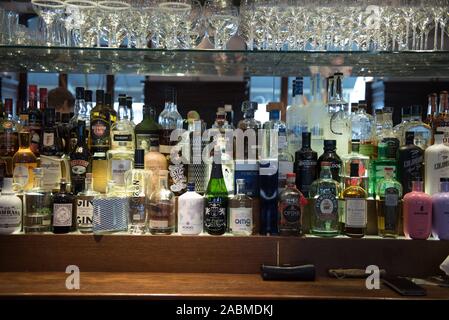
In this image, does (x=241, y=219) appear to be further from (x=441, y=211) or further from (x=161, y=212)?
(x=441, y=211)

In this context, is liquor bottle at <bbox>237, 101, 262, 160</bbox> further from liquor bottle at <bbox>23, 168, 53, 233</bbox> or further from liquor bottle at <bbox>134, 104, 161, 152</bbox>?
liquor bottle at <bbox>23, 168, 53, 233</bbox>

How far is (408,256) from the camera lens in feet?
4.98

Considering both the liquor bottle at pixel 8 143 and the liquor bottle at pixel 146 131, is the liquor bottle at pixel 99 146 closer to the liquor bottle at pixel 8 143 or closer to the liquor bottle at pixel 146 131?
the liquor bottle at pixel 146 131

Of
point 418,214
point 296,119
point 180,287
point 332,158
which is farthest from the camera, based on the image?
point 296,119

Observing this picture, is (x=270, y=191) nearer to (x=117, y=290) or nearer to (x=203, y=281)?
(x=203, y=281)

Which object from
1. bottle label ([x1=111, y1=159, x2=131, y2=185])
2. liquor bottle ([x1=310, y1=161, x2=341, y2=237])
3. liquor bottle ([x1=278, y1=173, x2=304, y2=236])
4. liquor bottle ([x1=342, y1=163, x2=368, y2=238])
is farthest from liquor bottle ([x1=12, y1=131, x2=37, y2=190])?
liquor bottle ([x1=342, y1=163, x2=368, y2=238])

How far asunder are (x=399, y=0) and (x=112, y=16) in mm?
956

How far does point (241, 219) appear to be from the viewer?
151 centimetres

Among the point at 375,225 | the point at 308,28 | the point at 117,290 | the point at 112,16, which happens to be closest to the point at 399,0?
the point at 308,28

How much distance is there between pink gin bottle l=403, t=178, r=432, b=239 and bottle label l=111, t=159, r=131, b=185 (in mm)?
922

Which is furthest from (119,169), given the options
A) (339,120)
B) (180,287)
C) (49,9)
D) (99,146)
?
(339,120)

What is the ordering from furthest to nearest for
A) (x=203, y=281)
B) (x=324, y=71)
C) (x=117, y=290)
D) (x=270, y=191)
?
1. (x=324, y=71)
2. (x=270, y=191)
3. (x=203, y=281)
4. (x=117, y=290)

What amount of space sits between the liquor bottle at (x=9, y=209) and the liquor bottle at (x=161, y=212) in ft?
1.37

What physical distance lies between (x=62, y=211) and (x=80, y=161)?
184 mm
